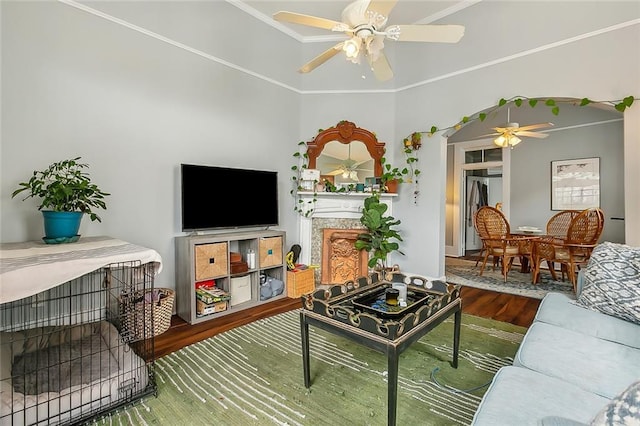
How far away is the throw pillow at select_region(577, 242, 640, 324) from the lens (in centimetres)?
153

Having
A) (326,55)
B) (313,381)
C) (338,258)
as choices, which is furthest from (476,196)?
(313,381)

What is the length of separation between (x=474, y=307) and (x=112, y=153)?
12.5ft

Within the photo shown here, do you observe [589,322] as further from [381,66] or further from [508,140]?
[508,140]

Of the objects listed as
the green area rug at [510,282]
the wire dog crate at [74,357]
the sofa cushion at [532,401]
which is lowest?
the green area rug at [510,282]

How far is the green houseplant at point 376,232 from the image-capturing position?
12.0 feet

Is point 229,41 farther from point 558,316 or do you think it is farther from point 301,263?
point 558,316

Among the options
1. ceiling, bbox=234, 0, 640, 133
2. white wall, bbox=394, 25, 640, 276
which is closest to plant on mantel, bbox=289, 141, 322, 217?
ceiling, bbox=234, 0, 640, 133

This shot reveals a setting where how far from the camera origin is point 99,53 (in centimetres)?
244

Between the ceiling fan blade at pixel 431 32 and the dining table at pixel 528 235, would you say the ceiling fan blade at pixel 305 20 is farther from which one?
the dining table at pixel 528 235

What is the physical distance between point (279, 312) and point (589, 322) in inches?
92.5

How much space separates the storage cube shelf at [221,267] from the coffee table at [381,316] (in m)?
1.37

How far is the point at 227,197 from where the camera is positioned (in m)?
3.10

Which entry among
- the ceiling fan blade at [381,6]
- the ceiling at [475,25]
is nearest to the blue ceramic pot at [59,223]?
the ceiling fan blade at [381,6]

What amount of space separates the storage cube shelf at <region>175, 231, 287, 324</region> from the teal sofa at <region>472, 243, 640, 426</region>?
238 centimetres
